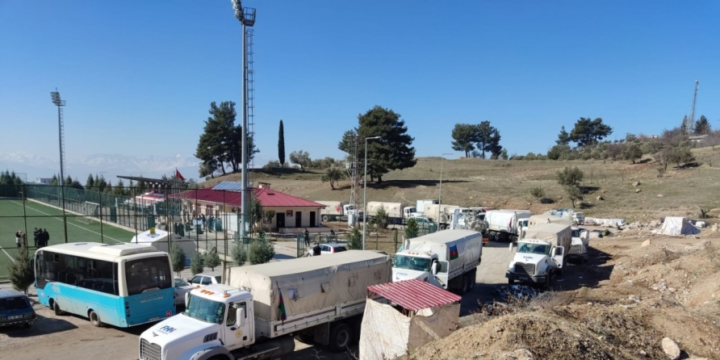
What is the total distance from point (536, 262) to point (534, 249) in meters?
1.65

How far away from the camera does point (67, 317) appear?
54.2 feet

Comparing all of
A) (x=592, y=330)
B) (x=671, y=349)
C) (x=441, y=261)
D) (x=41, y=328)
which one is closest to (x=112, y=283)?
(x=41, y=328)

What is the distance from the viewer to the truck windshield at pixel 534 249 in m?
24.0

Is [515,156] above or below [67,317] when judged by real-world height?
above

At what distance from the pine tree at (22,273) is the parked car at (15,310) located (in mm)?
3546

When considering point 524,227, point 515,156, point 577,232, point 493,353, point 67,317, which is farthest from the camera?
point 515,156

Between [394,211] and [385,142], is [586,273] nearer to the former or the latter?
[394,211]

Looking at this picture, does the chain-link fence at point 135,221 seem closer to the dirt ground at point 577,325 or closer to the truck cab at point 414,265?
the dirt ground at point 577,325

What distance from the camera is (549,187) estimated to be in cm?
7169

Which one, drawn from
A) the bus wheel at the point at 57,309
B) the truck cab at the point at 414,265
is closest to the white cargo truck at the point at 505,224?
the truck cab at the point at 414,265

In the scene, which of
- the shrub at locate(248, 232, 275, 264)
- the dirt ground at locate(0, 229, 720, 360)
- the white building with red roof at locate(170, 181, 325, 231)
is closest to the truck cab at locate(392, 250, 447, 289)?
the dirt ground at locate(0, 229, 720, 360)

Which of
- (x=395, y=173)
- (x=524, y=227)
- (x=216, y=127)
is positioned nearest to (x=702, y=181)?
(x=524, y=227)

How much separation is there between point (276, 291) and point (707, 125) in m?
175

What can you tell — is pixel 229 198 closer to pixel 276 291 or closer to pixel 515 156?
pixel 276 291
